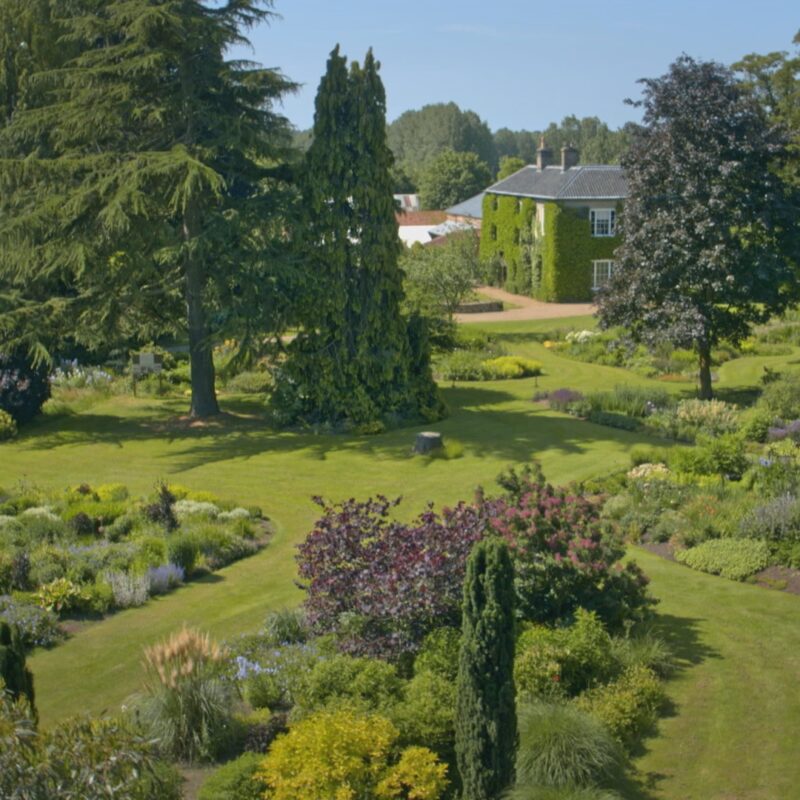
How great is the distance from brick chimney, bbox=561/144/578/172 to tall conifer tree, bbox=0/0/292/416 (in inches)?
1303

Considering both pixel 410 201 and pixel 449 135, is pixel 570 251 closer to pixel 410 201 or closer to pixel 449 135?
pixel 410 201

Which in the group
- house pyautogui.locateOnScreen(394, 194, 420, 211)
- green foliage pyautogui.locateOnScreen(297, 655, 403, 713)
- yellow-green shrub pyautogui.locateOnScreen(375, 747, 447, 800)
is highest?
house pyautogui.locateOnScreen(394, 194, 420, 211)

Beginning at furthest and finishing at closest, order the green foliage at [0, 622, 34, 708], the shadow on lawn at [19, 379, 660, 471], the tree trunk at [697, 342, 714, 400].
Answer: the tree trunk at [697, 342, 714, 400], the shadow on lawn at [19, 379, 660, 471], the green foliage at [0, 622, 34, 708]

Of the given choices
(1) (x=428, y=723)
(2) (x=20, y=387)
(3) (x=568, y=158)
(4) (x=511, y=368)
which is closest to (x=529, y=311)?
(3) (x=568, y=158)

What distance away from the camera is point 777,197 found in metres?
26.6

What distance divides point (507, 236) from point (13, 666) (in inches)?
2091

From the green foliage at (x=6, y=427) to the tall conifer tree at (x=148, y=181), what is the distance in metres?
1.85

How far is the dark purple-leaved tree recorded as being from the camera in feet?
85.7

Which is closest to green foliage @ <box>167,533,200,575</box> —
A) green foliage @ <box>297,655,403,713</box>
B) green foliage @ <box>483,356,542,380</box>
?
green foliage @ <box>297,655,403,713</box>

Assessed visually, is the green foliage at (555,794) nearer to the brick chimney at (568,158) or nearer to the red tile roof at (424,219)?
the brick chimney at (568,158)

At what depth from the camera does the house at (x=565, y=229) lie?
5338 cm

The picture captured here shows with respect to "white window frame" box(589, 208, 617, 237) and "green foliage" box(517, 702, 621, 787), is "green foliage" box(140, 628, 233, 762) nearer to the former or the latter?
"green foliage" box(517, 702, 621, 787)

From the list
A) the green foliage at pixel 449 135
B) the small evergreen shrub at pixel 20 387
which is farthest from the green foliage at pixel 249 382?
the green foliage at pixel 449 135

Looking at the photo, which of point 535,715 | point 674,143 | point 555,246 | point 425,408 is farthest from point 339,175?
point 555,246
